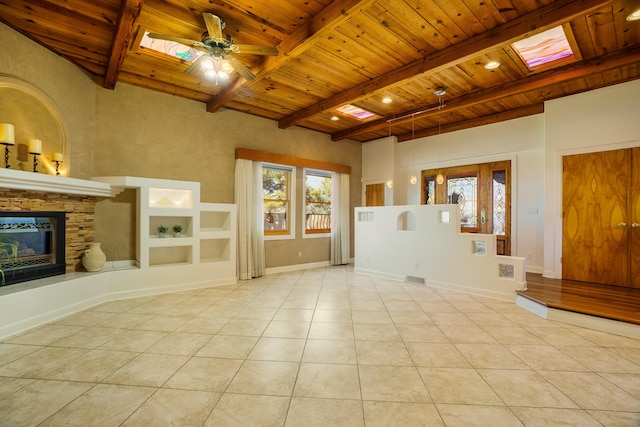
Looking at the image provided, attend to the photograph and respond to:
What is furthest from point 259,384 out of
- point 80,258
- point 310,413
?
point 80,258

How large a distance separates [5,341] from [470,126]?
8065 mm

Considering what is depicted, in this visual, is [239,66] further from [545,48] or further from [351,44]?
[545,48]

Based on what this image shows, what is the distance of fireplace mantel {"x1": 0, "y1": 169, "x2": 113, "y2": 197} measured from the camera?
2967 millimetres

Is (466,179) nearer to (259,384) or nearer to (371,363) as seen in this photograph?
(371,363)

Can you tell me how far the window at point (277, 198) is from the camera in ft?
21.2

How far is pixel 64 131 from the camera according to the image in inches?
157

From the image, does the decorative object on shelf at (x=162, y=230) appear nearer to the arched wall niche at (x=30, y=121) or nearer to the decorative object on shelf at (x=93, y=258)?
the decorative object on shelf at (x=93, y=258)

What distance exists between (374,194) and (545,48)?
4.60m

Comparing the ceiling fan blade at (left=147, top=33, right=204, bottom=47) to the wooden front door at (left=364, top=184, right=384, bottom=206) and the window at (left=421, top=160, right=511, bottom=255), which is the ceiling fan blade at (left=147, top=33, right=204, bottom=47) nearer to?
the wooden front door at (left=364, top=184, right=384, bottom=206)

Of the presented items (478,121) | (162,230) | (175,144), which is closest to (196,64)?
(175,144)

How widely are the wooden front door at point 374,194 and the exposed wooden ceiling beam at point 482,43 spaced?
10.2 feet

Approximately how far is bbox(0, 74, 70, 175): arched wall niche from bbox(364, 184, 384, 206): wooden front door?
20.5 feet

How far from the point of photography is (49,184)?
134 inches

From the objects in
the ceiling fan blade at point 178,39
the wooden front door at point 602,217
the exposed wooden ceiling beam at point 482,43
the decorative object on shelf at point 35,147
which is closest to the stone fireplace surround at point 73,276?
the decorative object on shelf at point 35,147
